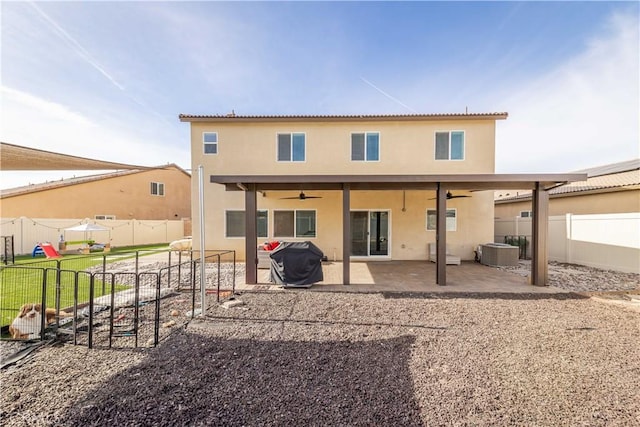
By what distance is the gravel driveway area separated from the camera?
236 cm

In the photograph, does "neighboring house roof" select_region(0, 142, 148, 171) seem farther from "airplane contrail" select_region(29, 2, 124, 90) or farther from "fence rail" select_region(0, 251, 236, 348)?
"airplane contrail" select_region(29, 2, 124, 90)

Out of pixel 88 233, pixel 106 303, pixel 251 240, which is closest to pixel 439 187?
pixel 251 240

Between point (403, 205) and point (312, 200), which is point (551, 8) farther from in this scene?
point (312, 200)

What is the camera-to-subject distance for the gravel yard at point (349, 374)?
7.77 feet

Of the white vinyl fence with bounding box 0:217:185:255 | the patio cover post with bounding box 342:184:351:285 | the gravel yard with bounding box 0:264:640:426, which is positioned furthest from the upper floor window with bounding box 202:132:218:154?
the white vinyl fence with bounding box 0:217:185:255

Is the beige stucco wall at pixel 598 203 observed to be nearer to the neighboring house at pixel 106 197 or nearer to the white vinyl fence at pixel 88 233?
the neighboring house at pixel 106 197

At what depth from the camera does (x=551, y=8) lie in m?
7.58

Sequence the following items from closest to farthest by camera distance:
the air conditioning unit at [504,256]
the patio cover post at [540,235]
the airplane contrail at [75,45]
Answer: the airplane contrail at [75,45]
the patio cover post at [540,235]
the air conditioning unit at [504,256]

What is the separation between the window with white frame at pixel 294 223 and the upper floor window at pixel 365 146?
2994mm

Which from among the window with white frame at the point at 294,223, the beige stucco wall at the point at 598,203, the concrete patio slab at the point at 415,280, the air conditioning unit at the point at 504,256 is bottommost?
the concrete patio slab at the point at 415,280

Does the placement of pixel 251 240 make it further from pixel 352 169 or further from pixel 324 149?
pixel 352 169

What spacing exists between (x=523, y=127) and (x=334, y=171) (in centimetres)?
815

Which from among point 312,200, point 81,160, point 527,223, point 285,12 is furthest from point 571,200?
point 81,160

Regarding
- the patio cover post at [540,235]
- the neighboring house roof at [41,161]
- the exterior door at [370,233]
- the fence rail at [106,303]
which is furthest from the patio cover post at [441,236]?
the neighboring house roof at [41,161]
